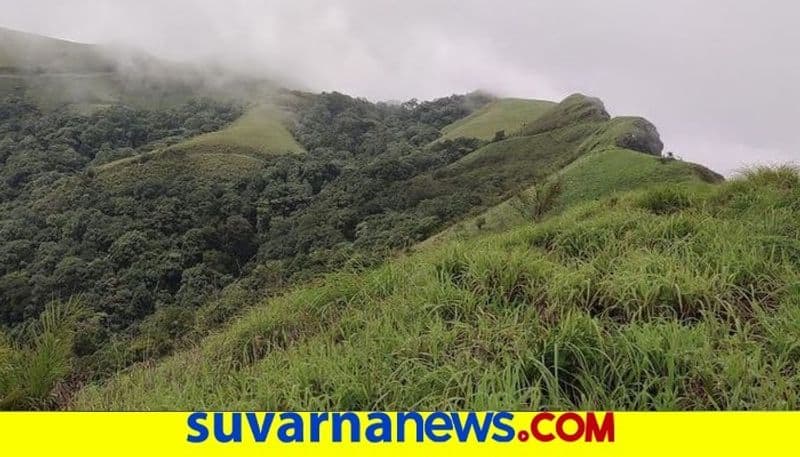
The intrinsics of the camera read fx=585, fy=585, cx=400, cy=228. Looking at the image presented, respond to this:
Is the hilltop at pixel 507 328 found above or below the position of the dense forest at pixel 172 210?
above

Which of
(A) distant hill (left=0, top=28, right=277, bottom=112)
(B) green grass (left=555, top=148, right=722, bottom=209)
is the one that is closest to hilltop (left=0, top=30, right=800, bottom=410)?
(B) green grass (left=555, top=148, right=722, bottom=209)

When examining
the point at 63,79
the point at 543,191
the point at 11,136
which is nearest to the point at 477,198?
the point at 543,191

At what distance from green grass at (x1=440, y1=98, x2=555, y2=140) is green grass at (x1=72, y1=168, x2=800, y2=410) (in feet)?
353

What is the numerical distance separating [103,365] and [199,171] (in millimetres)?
97608

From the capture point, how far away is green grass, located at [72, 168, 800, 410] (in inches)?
130

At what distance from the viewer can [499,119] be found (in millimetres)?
130625

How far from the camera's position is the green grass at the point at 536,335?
10.8 ft

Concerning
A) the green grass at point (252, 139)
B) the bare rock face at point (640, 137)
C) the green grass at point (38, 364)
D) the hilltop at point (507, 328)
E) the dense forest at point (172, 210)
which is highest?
the bare rock face at point (640, 137)

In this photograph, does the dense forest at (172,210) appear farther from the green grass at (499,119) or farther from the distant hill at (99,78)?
the distant hill at (99,78)

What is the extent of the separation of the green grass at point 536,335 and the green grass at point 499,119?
10763cm

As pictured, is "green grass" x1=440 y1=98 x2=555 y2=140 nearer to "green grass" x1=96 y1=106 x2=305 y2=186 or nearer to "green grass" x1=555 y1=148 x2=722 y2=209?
"green grass" x1=96 y1=106 x2=305 y2=186

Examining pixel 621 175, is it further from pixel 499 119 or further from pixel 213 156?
pixel 499 119

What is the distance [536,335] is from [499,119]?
131 metres

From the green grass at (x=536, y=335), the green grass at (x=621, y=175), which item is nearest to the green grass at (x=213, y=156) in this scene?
the green grass at (x=621, y=175)
